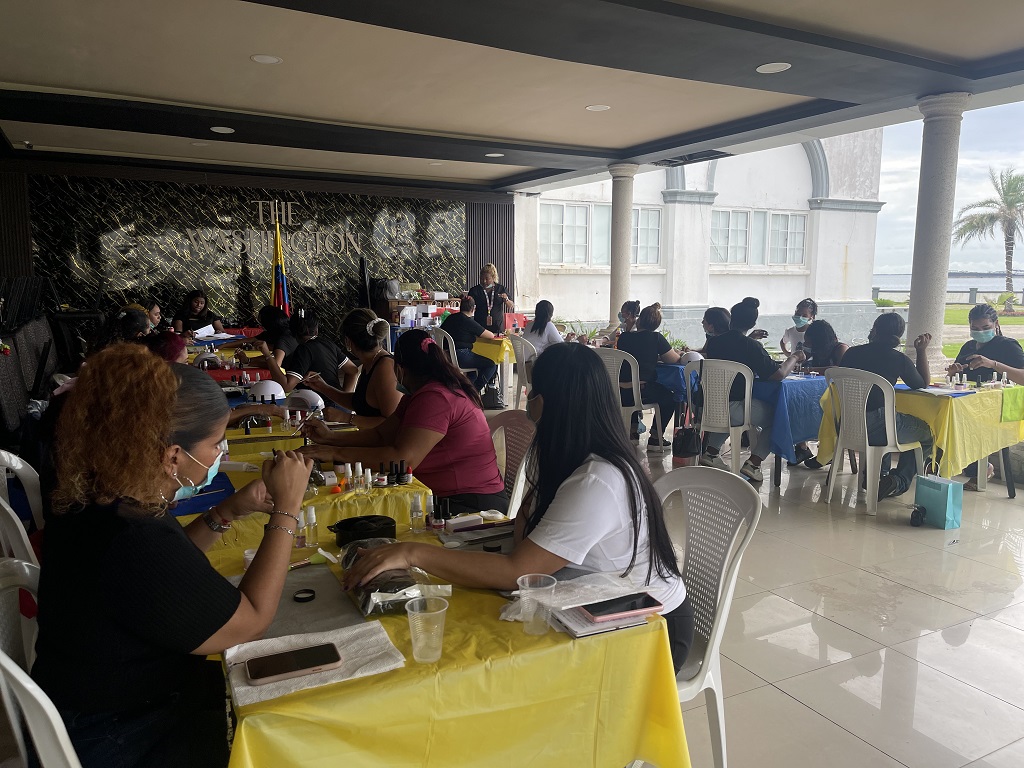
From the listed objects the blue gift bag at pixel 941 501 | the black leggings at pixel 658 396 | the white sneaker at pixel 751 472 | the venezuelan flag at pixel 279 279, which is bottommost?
the white sneaker at pixel 751 472

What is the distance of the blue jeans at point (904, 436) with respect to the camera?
466cm

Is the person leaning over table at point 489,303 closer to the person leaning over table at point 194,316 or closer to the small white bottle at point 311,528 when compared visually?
the person leaning over table at point 194,316

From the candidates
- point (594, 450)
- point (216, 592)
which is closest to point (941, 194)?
point (594, 450)

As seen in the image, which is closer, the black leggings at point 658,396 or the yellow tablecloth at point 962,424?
the yellow tablecloth at point 962,424

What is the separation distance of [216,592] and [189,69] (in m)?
5.37

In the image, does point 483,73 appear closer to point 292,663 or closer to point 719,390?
point 719,390

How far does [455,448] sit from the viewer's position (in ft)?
9.80

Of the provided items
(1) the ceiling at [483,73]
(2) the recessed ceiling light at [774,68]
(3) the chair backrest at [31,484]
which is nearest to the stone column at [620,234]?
(1) the ceiling at [483,73]

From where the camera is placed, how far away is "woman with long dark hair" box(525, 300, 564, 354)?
7.30m

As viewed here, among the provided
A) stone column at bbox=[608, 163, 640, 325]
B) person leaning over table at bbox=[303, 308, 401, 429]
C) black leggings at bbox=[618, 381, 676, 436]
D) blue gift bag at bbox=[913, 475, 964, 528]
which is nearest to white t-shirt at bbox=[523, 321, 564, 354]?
black leggings at bbox=[618, 381, 676, 436]

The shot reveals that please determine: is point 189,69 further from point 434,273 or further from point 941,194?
point 434,273

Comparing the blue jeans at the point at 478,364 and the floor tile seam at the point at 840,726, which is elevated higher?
the blue jeans at the point at 478,364

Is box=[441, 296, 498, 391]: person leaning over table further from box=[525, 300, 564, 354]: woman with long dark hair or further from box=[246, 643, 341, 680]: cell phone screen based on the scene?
box=[246, 643, 341, 680]: cell phone screen

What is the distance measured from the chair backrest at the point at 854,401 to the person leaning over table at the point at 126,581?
4278 millimetres
